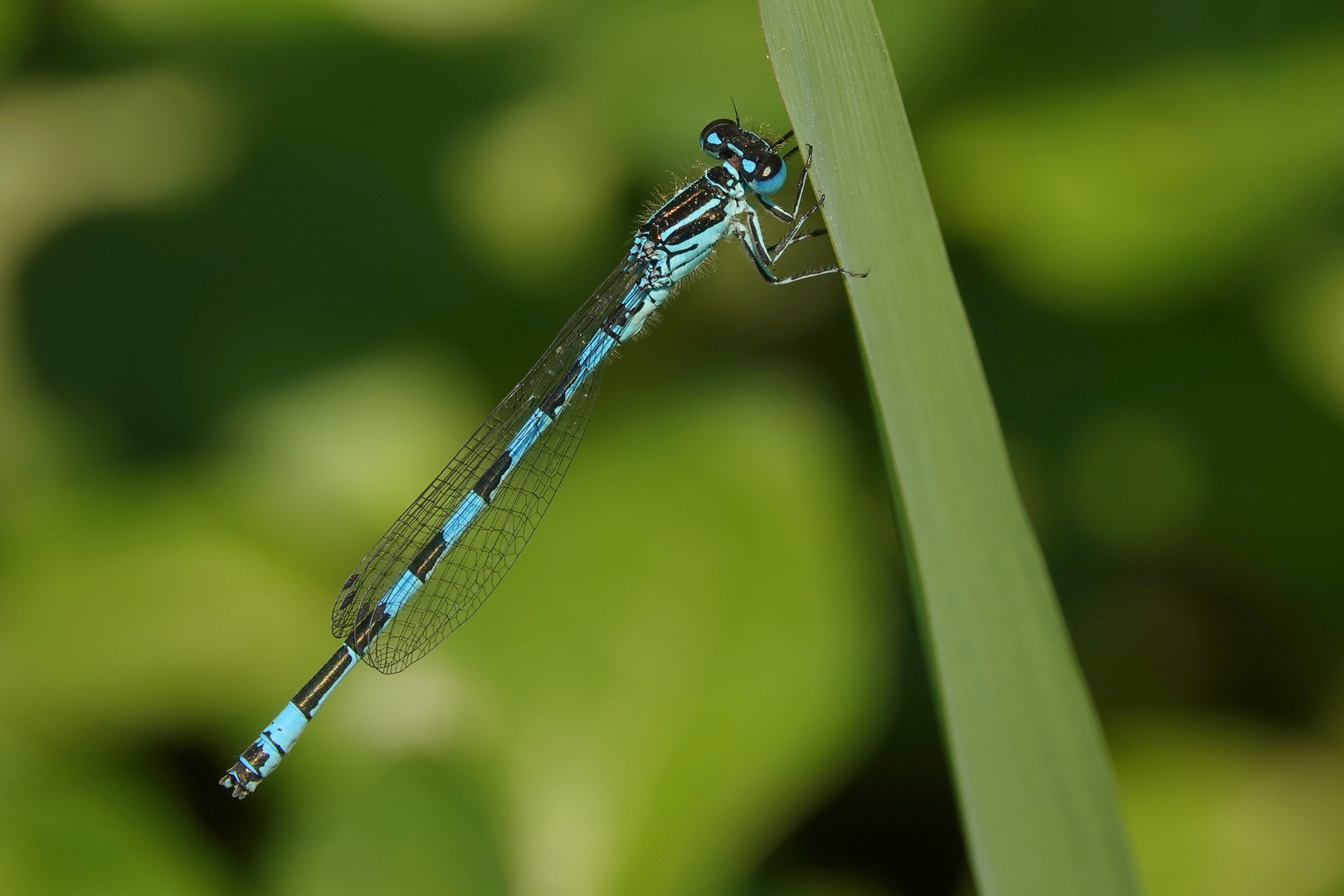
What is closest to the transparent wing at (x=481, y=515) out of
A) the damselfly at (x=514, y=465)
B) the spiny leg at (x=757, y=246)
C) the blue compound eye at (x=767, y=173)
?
the damselfly at (x=514, y=465)

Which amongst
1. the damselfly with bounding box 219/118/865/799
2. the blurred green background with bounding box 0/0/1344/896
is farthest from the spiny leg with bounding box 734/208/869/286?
the blurred green background with bounding box 0/0/1344/896

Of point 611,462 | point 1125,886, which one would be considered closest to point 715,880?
point 611,462

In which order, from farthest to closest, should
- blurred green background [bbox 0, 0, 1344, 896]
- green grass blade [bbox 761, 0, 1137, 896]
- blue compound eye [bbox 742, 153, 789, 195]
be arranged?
blue compound eye [bbox 742, 153, 789, 195] → blurred green background [bbox 0, 0, 1344, 896] → green grass blade [bbox 761, 0, 1137, 896]

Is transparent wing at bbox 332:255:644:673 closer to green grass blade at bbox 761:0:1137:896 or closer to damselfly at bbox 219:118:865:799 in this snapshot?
damselfly at bbox 219:118:865:799

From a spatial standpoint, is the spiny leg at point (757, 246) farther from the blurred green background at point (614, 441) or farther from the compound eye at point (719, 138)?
→ the blurred green background at point (614, 441)

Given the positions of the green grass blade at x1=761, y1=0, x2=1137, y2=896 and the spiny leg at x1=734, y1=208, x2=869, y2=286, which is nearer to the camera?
the green grass blade at x1=761, y1=0, x2=1137, y2=896

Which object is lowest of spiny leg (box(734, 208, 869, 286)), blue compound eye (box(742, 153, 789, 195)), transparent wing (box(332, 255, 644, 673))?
transparent wing (box(332, 255, 644, 673))

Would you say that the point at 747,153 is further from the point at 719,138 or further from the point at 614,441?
the point at 614,441

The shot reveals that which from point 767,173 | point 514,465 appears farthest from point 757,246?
point 514,465
